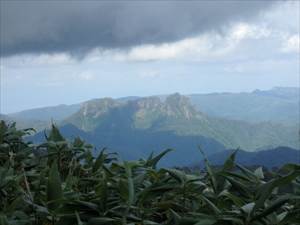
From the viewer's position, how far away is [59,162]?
11.3 feet

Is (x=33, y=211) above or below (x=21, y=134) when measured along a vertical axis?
below

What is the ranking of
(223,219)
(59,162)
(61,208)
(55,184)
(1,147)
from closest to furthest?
(223,219) < (61,208) < (55,184) < (59,162) < (1,147)

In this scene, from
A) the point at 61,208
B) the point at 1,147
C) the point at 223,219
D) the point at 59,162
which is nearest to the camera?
the point at 223,219

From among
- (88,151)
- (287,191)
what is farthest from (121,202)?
(88,151)

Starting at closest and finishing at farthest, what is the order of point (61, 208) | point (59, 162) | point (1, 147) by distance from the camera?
point (61, 208), point (59, 162), point (1, 147)

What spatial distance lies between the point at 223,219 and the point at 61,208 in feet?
2.20

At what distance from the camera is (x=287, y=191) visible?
1.98m

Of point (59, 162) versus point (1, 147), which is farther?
point (1, 147)

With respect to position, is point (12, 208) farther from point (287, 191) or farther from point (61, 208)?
point (287, 191)

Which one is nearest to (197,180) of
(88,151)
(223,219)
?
(223,219)

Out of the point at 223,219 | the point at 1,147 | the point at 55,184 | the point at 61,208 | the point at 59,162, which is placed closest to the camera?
the point at 223,219

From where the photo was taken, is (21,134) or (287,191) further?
(21,134)

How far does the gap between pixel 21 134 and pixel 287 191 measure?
252 centimetres

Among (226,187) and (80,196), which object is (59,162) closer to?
(80,196)
